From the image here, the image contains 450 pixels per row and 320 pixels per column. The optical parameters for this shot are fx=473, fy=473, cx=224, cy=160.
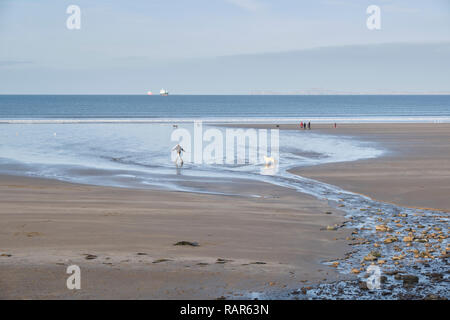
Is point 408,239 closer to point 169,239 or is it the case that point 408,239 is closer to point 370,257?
point 370,257

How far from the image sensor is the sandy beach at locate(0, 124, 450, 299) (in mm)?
7855

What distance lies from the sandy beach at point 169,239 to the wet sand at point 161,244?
0.06ft

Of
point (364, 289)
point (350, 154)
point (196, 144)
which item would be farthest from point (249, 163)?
point (364, 289)

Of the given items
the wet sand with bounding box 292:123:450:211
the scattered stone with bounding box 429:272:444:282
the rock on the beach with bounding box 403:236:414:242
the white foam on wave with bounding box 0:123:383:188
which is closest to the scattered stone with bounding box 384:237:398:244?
the rock on the beach with bounding box 403:236:414:242

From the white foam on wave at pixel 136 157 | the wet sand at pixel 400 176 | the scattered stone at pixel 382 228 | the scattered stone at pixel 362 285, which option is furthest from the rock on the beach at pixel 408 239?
the white foam on wave at pixel 136 157

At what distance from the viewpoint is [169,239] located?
10711 mm

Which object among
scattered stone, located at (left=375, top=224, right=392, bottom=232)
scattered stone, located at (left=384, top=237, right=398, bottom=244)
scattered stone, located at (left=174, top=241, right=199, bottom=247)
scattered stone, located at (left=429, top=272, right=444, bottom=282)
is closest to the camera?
scattered stone, located at (left=429, top=272, right=444, bottom=282)

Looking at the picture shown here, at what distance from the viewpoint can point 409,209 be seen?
1530cm

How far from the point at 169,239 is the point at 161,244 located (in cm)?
44

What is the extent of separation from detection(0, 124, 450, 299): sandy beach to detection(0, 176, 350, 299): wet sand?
19 millimetres

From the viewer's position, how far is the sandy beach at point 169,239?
309 inches

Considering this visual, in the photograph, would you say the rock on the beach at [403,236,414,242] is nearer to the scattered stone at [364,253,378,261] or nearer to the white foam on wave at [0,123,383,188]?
the scattered stone at [364,253,378,261]

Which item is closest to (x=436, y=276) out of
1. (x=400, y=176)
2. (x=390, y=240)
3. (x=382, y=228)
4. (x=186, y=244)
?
(x=390, y=240)
